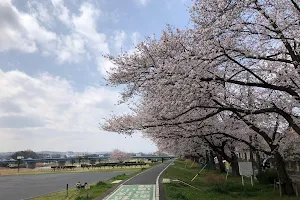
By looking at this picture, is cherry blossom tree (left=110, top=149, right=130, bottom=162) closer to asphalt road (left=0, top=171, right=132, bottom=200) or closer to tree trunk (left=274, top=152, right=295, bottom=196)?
asphalt road (left=0, top=171, right=132, bottom=200)

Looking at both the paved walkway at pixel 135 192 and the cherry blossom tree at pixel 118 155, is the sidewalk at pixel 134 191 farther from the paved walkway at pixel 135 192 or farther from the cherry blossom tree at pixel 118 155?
the cherry blossom tree at pixel 118 155

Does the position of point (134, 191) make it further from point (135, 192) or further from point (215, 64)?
point (215, 64)

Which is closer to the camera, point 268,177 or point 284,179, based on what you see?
point 284,179

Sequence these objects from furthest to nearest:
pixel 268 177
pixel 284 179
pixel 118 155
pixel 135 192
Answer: pixel 118 155, pixel 268 177, pixel 135 192, pixel 284 179

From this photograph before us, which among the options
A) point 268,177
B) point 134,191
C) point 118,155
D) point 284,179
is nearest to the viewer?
point 284,179

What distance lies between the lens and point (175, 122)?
41.6 ft

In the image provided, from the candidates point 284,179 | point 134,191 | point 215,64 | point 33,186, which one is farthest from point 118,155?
point 215,64

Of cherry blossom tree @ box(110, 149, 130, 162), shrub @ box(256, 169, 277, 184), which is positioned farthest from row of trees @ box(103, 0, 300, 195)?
cherry blossom tree @ box(110, 149, 130, 162)

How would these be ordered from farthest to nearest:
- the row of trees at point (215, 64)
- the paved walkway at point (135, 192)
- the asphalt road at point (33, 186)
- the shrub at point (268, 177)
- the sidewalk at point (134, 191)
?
the asphalt road at point (33, 186)
the shrub at point (268, 177)
the sidewalk at point (134, 191)
the paved walkway at point (135, 192)
the row of trees at point (215, 64)

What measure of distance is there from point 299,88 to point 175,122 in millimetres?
5125

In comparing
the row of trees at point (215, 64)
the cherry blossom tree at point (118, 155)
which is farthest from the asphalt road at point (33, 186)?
the cherry blossom tree at point (118, 155)

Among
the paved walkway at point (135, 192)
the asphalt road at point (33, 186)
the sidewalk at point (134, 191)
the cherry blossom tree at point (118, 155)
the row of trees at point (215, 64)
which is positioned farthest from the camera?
the cherry blossom tree at point (118, 155)

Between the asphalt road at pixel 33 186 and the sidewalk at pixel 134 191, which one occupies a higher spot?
the sidewalk at pixel 134 191

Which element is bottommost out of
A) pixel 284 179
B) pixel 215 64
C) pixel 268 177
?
pixel 268 177
